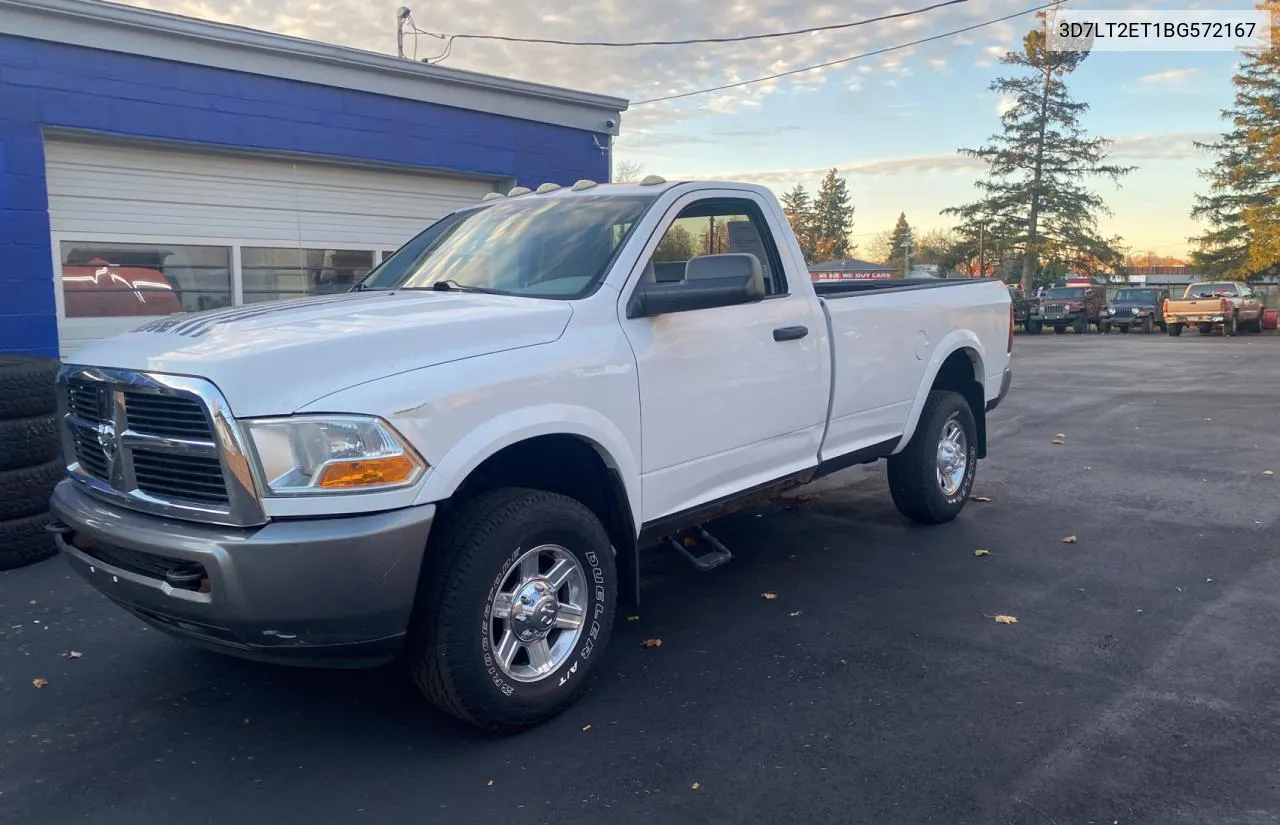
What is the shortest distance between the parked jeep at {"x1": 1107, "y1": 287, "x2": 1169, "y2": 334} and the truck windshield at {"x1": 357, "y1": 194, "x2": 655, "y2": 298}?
37.1m

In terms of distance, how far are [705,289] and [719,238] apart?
1.26 m

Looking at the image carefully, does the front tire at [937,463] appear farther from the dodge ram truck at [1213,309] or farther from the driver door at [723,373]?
the dodge ram truck at [1213,309]

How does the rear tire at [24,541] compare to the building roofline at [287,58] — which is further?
the building roofline at [287,58]

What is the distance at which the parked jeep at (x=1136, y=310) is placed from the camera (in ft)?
121

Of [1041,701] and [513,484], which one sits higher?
[513,484]

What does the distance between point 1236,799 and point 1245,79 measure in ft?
158

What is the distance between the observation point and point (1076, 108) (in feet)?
165

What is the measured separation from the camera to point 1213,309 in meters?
33.0

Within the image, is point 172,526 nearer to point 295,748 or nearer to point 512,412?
point 295,748

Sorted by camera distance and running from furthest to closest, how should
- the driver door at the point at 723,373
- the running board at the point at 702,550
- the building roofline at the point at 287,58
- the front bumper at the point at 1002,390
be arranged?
the building roofline at the point at 287,58 < the front bumper at the point at 1002,390 < the running board at the point at 702,550 < the driver door at the point at 723,373

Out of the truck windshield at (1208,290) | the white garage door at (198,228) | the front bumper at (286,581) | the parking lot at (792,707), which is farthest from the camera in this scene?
the truck windshield at (1208,290)

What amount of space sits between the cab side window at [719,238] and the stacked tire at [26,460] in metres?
3.77

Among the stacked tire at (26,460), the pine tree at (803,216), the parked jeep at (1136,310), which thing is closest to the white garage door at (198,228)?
the stacked tire at (26,460)

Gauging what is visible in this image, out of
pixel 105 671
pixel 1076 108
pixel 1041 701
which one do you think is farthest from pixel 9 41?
pixel 1076 108
